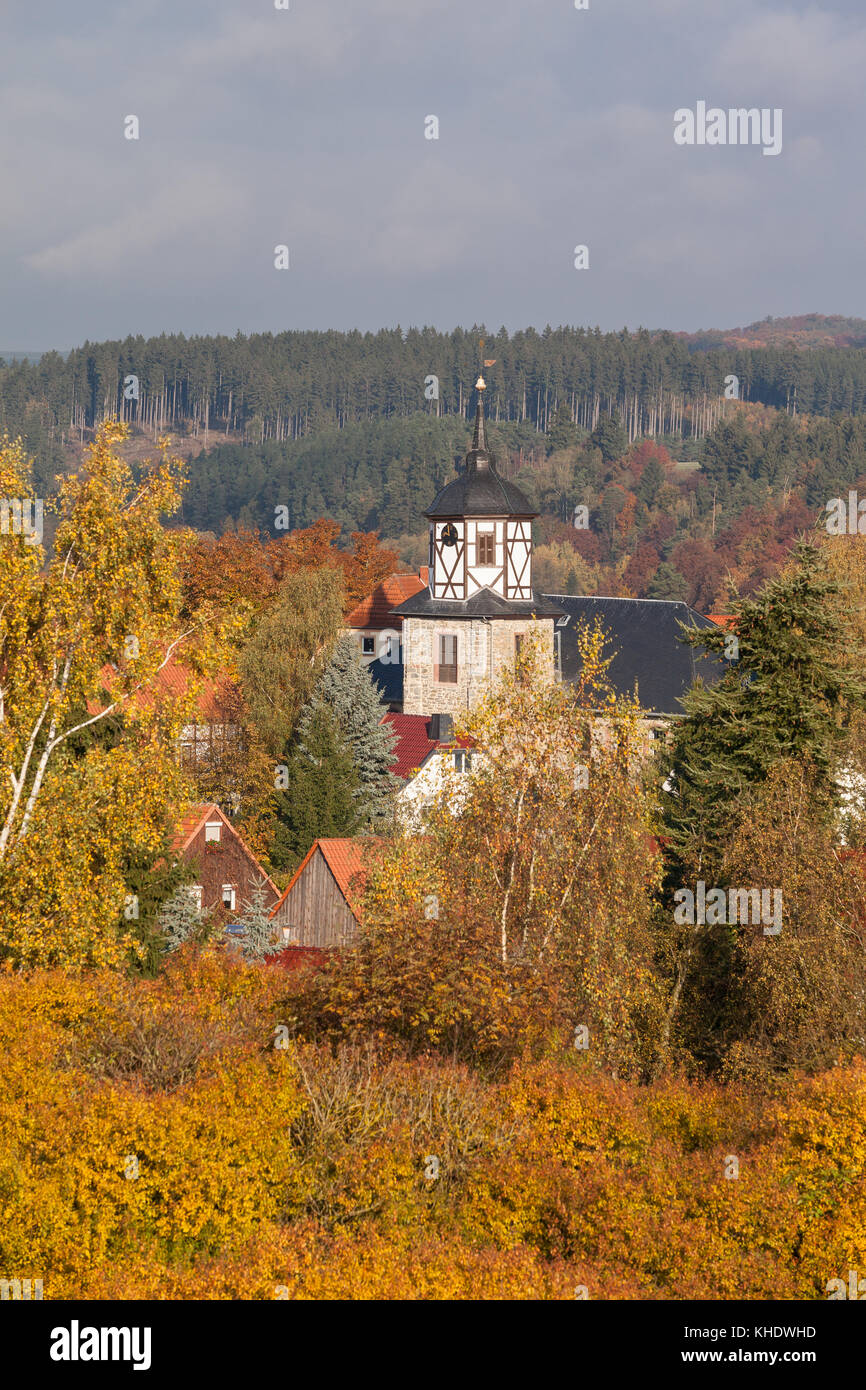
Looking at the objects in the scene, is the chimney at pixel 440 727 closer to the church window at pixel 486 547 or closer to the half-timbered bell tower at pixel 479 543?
the half-timbered bell tower at pixel 479 543

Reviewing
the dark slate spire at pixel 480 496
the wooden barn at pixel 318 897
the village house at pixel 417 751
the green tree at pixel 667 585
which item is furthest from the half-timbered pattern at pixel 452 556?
the green tree at pixel 667 585

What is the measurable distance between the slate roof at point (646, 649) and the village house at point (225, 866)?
22.0 meters

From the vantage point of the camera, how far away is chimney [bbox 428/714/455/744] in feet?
160

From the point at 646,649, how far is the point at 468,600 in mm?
11469

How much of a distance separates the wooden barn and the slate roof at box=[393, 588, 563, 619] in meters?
17.3

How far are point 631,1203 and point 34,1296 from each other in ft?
15.9

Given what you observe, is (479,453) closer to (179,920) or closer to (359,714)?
(359,714)

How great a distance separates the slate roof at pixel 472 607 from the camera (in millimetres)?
50031

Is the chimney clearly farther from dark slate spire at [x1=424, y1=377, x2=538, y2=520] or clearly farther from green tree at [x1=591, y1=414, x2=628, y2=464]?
green tree at [x1=591, y1=414, x2=628, y2=464]

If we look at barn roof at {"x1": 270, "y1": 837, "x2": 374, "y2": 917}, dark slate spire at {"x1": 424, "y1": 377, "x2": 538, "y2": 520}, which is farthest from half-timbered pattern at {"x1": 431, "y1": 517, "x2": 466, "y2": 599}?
barn roof at {"x1": 270, "y1": 837, "x2": 374, "y2": 917}

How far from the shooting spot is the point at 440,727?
49.2 meters

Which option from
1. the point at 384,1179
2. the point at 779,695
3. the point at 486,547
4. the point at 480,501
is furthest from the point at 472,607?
the point at 384,1179

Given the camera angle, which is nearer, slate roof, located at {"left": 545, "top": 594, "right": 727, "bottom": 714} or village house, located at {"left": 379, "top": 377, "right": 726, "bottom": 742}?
village house, located at {"left": 379, "top": 377, "right": 726, "bottom": 742}

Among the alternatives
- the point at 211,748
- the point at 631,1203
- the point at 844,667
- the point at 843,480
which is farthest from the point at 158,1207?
the point at 843,480
